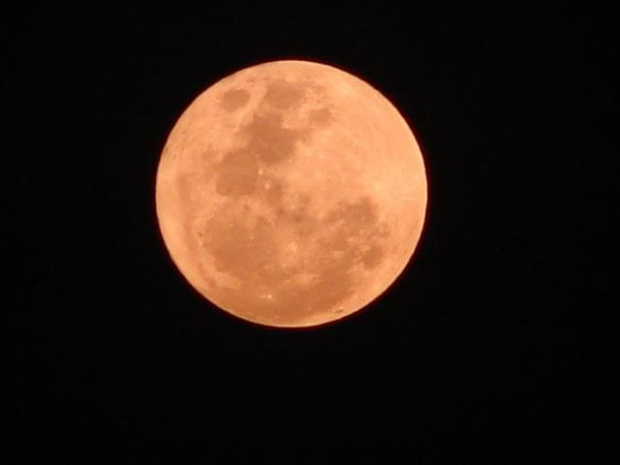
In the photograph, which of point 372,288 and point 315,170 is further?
point 372,288

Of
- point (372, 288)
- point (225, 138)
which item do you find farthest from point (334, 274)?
point (225, 138)

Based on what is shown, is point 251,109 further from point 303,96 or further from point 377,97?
point 377,97

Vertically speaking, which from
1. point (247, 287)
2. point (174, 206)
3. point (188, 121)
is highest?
point (188, 121)

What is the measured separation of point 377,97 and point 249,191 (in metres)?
0.84

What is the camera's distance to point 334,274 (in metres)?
5.40

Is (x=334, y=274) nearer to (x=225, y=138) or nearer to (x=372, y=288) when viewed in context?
(x=372, y=288)

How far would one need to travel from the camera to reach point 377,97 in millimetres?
5652

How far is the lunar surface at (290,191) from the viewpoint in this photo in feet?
17.2

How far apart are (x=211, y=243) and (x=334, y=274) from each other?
559 mm

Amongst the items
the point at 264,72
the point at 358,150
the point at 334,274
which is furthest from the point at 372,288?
the point at 264,72

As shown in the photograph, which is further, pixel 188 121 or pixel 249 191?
pixel 188 121

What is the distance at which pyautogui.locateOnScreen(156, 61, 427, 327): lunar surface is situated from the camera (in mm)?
5254

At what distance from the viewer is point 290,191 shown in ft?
17.1

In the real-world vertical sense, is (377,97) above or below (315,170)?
Result: above
